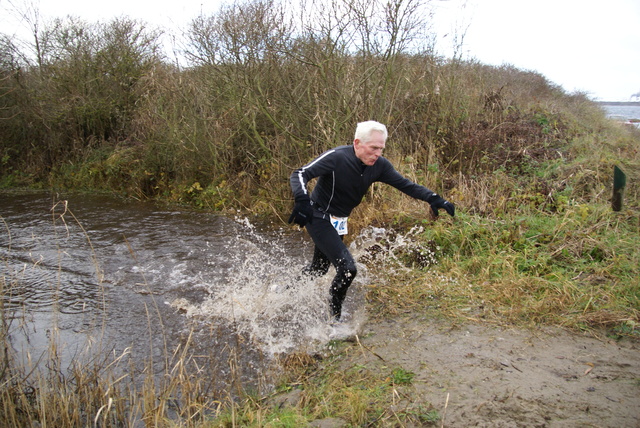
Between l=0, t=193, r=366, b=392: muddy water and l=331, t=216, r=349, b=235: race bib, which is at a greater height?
l=331, t=216, r=349, b=235: race bib

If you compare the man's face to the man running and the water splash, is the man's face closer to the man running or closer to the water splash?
the man running

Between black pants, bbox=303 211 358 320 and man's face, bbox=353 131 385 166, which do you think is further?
black pants, bbox=303 211 358 320

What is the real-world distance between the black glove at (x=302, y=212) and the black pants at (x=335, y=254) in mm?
436

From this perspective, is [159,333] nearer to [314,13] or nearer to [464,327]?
[464,327]

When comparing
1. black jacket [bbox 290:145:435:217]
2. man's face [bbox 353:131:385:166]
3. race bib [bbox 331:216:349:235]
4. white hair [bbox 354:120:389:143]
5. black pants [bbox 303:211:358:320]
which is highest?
white hair [bbox 354:120:389:143]

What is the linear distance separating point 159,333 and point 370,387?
2.59m

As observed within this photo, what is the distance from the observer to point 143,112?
48.0ft

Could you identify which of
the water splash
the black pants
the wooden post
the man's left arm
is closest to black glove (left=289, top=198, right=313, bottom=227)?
the black pants

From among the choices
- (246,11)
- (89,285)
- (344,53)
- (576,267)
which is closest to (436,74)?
(344,53)

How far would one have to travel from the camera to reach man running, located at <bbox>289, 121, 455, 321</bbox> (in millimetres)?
4184

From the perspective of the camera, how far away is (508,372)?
3.70m

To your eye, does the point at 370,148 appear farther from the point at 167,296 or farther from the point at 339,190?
the point at 167,296

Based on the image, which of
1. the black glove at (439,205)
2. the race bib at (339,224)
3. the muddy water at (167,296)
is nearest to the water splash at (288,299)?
the muddy water at (167,296)

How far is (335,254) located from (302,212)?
0.61m
